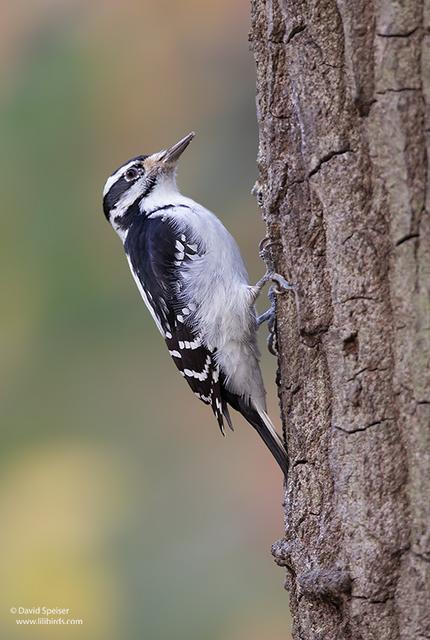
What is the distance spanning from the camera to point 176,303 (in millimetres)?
3758

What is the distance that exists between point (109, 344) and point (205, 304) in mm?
3452

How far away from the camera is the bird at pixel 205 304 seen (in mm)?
3641

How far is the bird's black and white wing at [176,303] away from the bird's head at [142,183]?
391 millimetres

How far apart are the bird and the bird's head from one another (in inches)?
11.5

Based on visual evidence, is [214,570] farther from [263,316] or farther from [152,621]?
[263,316]

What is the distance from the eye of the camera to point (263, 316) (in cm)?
362

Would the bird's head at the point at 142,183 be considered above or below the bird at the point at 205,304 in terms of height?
above

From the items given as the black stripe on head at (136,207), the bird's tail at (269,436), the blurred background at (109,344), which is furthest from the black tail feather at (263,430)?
the blurred background at (109,344)

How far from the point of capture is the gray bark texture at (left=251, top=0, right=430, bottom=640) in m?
2.23

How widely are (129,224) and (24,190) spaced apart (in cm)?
328

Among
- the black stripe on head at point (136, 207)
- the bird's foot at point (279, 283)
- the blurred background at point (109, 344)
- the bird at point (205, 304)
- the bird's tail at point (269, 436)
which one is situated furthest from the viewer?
the blurred background at point (109, 344)

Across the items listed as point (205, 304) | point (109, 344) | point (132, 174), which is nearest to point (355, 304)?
point (205, 304)

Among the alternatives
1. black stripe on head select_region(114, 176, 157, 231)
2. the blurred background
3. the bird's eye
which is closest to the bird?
black stripe on head select_region(114, 176, 157, 231)

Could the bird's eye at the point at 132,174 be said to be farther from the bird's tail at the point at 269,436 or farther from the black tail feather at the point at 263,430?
the bird's tail at the point at 269,436
